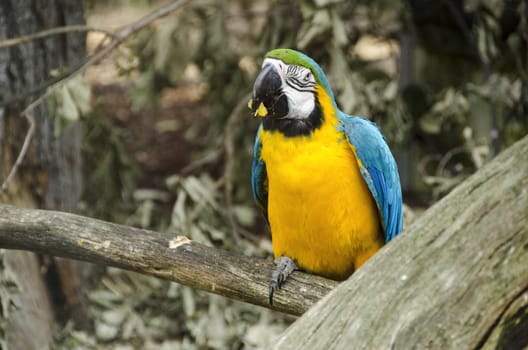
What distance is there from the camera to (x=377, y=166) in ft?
7.34

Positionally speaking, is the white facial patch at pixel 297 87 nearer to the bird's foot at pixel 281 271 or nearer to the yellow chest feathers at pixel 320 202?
the yellow chest feathers at pixel 320 202

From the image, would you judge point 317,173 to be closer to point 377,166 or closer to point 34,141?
point 377,166

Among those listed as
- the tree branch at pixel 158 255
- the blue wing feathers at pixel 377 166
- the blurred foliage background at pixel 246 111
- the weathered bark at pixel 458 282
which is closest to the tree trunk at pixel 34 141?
the blurred foliage background at pixel 246 111

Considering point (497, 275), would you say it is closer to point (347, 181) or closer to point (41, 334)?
point (347, 181)

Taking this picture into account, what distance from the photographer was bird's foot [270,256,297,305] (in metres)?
2.13

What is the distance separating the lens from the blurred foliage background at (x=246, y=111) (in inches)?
134

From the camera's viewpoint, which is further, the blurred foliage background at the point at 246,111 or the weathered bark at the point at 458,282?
the blurred foliage background at the point at 246,111

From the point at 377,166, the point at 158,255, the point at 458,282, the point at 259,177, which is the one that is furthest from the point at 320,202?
the point at 458,282

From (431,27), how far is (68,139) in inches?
98.9

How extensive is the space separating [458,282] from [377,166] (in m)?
0.84

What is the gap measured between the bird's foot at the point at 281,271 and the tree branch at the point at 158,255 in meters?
0.02

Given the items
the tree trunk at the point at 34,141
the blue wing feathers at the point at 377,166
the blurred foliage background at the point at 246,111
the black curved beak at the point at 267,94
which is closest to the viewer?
the black curved beak at the point at 267,94

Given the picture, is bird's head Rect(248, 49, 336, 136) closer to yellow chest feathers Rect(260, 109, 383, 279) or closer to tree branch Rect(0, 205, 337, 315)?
yellow chest feathers Rect(260, 109, 383, 279)

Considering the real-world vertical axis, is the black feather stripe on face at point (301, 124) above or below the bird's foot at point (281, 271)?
above
